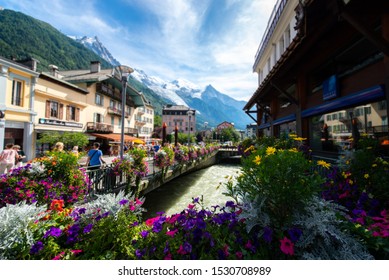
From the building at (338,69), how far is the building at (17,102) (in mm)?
20594

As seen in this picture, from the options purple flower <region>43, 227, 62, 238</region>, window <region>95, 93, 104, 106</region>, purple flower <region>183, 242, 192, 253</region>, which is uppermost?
window <region>95, 93, 104, 106</region>

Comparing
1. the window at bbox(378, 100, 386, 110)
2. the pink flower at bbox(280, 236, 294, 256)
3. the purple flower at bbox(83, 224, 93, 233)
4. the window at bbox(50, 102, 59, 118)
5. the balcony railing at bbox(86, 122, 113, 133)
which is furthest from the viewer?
the balcony railing at bbox(86, 122, 113, 133)

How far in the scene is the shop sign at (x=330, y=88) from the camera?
7.10 m

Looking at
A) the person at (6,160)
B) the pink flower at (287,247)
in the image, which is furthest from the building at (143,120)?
the pink flower at (287,247)

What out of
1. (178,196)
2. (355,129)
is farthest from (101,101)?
(355,129)

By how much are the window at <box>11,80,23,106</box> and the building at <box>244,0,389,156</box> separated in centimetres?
2098

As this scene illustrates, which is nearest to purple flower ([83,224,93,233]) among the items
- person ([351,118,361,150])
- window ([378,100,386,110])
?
window ([378,100,386,110])

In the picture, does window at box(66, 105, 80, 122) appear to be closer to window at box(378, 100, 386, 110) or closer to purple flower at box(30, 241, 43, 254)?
purple flower at box(30, 241, 43, 254)

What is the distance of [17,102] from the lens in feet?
52.7

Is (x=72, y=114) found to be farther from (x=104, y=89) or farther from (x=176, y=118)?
(x=176, y=118)

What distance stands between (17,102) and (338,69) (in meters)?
23.6

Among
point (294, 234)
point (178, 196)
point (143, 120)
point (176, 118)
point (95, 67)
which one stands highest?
point (176, 118)

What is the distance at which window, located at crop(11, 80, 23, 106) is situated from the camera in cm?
1574
